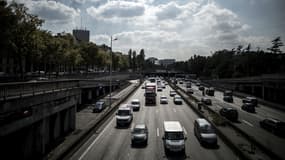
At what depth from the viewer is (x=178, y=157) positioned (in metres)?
22.5

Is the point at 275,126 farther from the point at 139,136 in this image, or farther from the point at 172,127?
the point at 139,136

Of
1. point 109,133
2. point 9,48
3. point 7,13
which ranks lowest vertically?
point 109,133

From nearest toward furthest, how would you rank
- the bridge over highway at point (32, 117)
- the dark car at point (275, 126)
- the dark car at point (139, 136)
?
the bridge over highway at point (32, 117) < the dark car at point (139, 136) < the dark car at point (275, 126)

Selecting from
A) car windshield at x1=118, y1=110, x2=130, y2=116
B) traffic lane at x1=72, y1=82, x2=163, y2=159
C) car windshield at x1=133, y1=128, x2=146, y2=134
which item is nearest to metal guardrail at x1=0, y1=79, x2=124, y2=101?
traffic lane at x1=72, y1=82, x2=163, y2=159

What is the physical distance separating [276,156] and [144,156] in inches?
432

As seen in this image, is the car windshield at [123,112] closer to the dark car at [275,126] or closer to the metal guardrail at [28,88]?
the metal guardrail at [28,88]

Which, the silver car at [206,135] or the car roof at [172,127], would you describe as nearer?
the car roof at [172,127]

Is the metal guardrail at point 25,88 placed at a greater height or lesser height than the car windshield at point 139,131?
greater

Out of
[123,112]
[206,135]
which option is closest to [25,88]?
[206,135]

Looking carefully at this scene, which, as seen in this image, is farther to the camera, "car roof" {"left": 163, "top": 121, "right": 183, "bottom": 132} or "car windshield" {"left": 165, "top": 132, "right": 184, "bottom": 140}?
"car roof" {"left": 163, "top": 121, "right": 183, "bottom": 132}

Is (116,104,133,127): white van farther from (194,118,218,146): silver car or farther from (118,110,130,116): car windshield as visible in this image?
(194,118,218,146): silver car

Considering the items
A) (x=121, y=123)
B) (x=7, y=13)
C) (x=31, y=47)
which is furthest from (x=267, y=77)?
(x=7, y=13)

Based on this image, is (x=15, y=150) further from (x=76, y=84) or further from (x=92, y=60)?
(x=92, y=60)

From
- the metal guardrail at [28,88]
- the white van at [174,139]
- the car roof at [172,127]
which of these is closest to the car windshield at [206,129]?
the car roof at [172,127]
